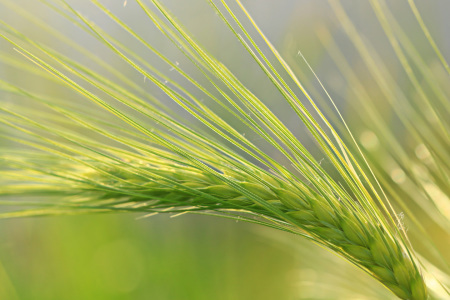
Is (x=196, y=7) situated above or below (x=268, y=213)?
above

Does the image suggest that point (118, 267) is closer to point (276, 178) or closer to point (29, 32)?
point (29, 32)

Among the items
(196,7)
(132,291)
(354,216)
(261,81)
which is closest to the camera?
(354,216)

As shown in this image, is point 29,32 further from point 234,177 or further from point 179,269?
point 234,177

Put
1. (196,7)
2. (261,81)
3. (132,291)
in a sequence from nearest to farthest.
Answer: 1. (132,291)
2. (261,81)
3. (196,7)

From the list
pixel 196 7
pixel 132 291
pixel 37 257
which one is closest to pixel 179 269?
pixel 132 291

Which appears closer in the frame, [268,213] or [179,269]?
[268,213]

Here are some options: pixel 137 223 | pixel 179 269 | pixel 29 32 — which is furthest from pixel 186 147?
pixel 29 32

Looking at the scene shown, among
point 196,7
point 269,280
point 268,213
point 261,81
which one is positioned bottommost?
point 268,213
